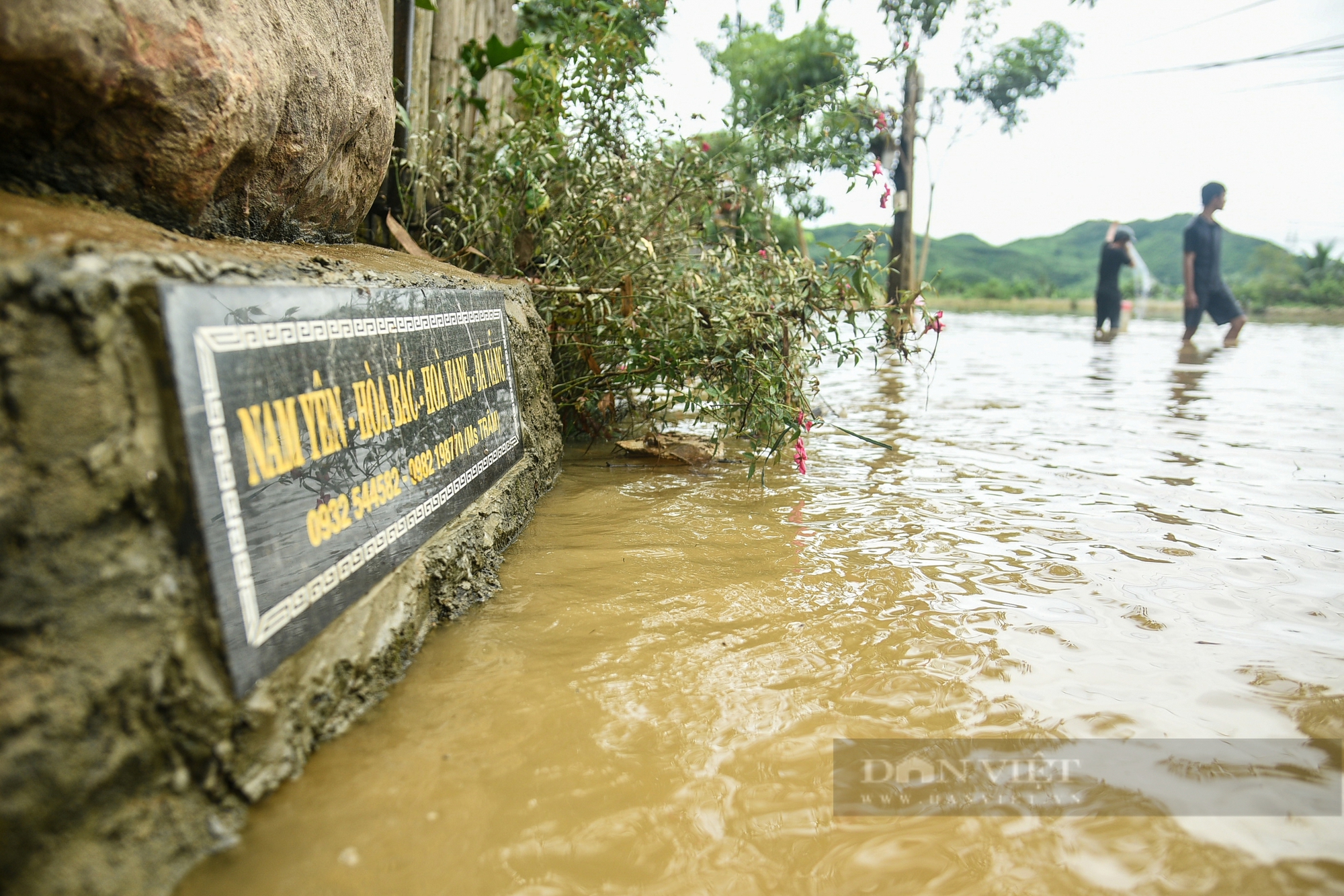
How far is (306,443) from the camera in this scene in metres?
1.56

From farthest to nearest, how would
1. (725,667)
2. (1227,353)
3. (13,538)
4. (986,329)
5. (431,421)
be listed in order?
1. (986,329)
2. (1227,353)
3. (431,421)
4. (725,667)
5. (13,538)

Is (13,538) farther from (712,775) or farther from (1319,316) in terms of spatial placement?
(1319,316)

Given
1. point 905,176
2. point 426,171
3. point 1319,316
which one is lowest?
→ point 1319,316

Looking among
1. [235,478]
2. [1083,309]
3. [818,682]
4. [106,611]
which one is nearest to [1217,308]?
[818,682]

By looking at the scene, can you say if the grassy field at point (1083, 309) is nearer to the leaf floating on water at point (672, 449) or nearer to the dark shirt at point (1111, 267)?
the dark shirt at point (1111, 267)

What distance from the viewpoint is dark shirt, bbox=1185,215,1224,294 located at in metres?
10.0

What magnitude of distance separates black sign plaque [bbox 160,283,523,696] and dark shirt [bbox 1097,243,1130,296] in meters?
12.4

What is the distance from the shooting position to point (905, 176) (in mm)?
16406

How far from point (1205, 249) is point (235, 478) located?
12.0 meters

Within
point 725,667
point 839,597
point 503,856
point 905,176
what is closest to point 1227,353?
point 905,176

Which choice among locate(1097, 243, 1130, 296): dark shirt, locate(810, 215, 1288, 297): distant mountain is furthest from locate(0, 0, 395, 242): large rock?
locate(810, 215, 1288, 297): distant mountain

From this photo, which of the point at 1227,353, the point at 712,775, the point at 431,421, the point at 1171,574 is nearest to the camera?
the point at 712,775

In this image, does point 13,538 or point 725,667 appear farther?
point 725,667

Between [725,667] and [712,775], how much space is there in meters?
0.41
